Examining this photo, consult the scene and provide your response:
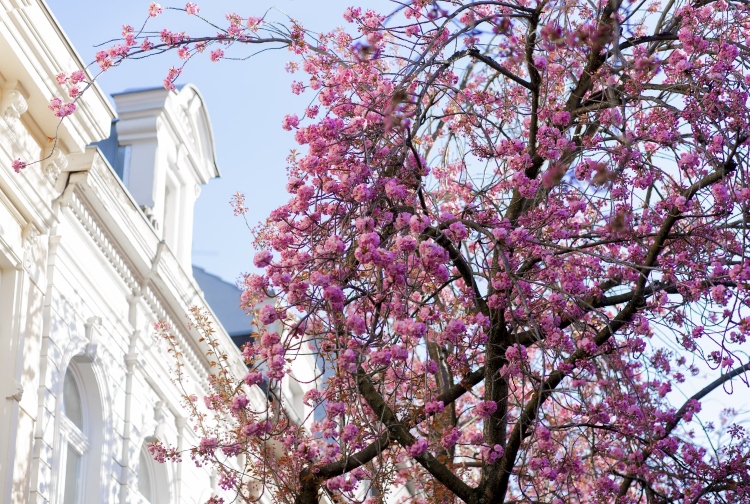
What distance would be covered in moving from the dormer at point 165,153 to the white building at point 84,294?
0.02 meters

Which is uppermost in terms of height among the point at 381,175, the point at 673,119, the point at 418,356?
the point at 418,356

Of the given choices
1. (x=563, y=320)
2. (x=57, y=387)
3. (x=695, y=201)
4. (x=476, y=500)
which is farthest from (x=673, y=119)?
(x=57, y=387)

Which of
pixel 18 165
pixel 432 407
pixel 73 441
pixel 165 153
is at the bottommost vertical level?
pixel 432 407

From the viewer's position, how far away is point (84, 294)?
11719mm

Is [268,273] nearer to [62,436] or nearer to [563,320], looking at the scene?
[563,320]

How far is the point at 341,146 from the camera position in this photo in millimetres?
8023

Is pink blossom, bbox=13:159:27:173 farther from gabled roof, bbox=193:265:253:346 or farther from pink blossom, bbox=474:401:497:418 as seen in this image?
gabled roof, bbox=193:265:253:346

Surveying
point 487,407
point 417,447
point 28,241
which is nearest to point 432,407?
point 417,447

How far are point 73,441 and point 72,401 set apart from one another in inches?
18.7

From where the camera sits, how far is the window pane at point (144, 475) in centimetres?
1345

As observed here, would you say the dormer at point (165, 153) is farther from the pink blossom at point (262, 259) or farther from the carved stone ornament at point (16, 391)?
the pink blossom at point (262, 259)

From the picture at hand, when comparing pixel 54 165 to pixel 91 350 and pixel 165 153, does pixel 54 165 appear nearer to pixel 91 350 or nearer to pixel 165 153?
pixel 91 350

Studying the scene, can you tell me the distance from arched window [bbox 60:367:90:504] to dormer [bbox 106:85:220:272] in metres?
2.54

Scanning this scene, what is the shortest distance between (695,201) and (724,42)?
3.79ft
